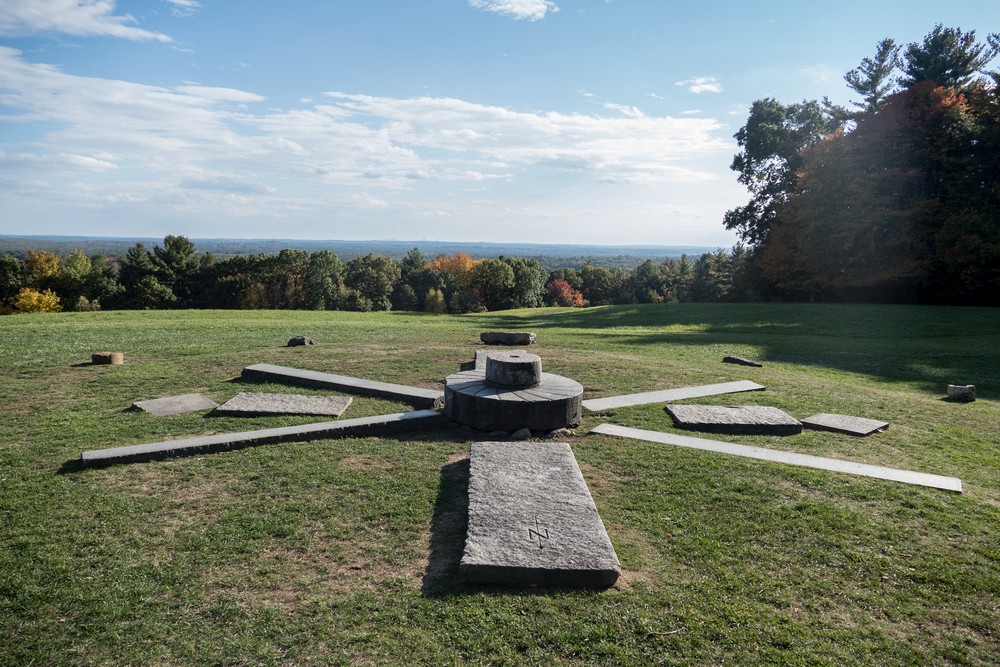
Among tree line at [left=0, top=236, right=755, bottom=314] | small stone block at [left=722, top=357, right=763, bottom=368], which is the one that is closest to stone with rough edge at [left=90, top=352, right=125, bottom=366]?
small stone block at [left=722, top=357, right=763, bottom=368]

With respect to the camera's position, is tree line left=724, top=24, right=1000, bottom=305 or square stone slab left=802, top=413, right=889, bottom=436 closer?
square stone slab left=802, top=413, right=889, bottom=436

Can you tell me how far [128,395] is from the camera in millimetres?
7824

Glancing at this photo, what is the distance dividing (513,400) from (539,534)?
8.46ft

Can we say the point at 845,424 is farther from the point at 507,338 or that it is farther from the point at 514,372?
the point at 507,338

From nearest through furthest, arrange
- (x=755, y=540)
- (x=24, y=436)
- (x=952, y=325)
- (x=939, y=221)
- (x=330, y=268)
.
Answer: (x=755, y=540), (x=24, y=436), (x=952, y=325), (x=939, y=221), (x=330, y=268)

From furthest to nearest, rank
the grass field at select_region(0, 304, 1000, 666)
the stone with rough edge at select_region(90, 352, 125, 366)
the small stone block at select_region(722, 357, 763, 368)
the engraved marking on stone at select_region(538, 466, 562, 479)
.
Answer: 1. the small stone block at select_region(722, 357, 763, 368)
2. the stone with rough edge at select_region(90, 352, 125, 366)
3. the engraved marking on stone at select_region(538, 466, 562, 479)
4. the grass field at select_region(0, 304, 1000, 666)

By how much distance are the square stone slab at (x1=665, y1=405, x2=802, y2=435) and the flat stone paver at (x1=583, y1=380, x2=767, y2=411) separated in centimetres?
65

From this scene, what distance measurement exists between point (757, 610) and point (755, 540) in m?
0.87

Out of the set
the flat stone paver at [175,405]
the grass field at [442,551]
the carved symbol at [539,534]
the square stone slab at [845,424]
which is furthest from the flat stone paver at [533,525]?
the flat stone paver at [175,405]

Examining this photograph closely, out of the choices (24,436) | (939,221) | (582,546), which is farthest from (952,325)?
(24,436)

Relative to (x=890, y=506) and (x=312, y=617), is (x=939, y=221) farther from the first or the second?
(x=312, y=617)

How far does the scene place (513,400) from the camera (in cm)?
642

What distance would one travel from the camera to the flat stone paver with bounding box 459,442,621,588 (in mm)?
3535

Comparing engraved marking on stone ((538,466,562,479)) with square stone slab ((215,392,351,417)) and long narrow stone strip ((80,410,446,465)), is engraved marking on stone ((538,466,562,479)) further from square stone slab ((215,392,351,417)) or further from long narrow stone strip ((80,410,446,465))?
square stone slab ((215,392,351,417))
